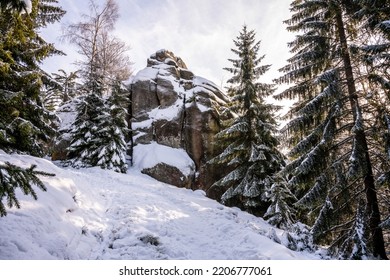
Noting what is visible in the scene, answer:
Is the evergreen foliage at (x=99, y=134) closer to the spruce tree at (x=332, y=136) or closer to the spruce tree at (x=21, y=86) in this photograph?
the spruce tree at (x=21, y=86)

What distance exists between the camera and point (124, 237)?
5586 millimetres

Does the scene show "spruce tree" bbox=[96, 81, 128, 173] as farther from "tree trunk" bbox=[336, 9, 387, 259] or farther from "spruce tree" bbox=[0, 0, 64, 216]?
"tree trunk" bbox=[336, 9, 387, 259]

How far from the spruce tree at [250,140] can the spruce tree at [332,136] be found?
3713 millimetres

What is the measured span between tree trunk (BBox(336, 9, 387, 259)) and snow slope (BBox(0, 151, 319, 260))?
67.5 inches

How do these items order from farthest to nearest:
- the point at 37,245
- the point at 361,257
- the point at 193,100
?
the point at 193,100, the point at 361,257, the point at 37,245

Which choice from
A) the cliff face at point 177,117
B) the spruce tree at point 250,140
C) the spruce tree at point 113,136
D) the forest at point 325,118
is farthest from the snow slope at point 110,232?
the cliff face at point 177,117

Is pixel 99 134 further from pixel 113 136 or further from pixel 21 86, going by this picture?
pixel 21 86

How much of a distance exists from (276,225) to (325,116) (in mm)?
5043

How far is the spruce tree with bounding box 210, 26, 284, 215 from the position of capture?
1288 cm

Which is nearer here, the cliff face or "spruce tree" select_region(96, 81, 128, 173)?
"spruce tree" select_region(96, 81, 128, 173)

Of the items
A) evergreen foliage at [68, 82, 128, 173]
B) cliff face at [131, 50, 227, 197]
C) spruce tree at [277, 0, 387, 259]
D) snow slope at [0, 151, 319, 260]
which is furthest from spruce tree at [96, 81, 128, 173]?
spruce tree at [277, 0, 387, 259]

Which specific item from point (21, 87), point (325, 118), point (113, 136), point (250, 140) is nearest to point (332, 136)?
point (325, 118)
